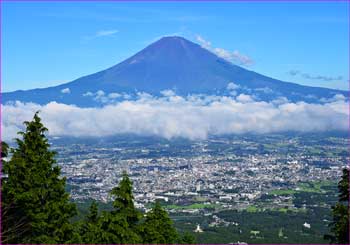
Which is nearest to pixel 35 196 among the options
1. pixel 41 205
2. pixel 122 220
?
pixel 41 205

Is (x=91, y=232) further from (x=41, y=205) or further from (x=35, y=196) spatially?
(x=35, y=196)

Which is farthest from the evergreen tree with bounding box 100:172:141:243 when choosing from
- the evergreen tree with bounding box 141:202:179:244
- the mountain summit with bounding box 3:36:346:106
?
the mountain summit with bounding box 3:36:346:106

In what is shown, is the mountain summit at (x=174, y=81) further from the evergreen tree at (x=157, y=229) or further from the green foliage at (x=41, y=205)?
the green foliage at (x=41, y=205)

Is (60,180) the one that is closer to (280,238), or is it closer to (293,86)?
(280,238)

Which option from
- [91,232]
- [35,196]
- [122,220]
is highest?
[35,196]

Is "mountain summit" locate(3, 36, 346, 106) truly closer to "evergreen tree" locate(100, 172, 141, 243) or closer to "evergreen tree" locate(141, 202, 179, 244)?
"evergreen tree" locate(141, 202, 179, 244)
